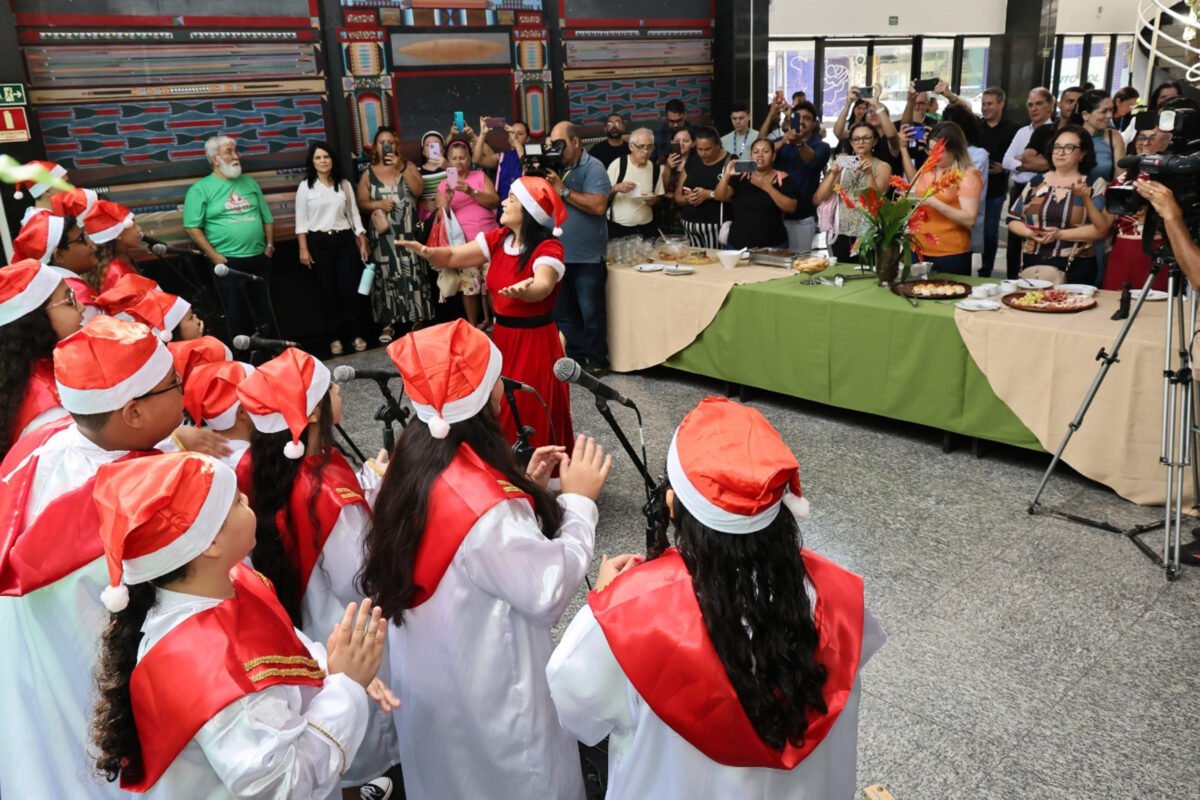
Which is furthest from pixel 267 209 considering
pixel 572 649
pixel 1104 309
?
pixel 572 649

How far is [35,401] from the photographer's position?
2480 millimetres

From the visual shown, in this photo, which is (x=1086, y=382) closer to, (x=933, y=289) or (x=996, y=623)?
(x=933, y=289)

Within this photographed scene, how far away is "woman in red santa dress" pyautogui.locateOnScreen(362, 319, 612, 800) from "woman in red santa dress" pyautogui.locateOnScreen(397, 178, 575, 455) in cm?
174

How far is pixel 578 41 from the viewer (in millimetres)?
7867

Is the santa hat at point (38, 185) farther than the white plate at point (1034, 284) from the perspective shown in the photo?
Yes

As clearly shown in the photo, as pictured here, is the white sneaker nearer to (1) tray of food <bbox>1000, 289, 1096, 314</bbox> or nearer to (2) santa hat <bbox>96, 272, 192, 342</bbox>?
(2) santa hat <bbox>96, 272, 192, 342</bbox>

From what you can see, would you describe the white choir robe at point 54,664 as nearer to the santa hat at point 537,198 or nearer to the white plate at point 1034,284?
the santa hat at point 537,198

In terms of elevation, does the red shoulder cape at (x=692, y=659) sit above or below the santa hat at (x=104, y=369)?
below

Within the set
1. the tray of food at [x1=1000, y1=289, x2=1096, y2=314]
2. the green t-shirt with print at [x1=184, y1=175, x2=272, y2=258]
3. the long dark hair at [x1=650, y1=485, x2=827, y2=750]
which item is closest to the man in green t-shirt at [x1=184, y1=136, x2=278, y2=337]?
the green t-shirt with print at [x1=184, y1=175, x2=272, y2=258]

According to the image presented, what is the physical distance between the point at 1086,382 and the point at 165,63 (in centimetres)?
564

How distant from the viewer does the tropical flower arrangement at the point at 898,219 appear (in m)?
4.49

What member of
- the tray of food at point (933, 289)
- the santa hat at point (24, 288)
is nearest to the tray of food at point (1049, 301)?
the tray of food at point (933, 289)

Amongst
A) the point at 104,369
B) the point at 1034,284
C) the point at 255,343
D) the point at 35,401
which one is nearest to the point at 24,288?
the point at 35,401

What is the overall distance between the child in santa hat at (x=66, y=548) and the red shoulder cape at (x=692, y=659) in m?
1.14
